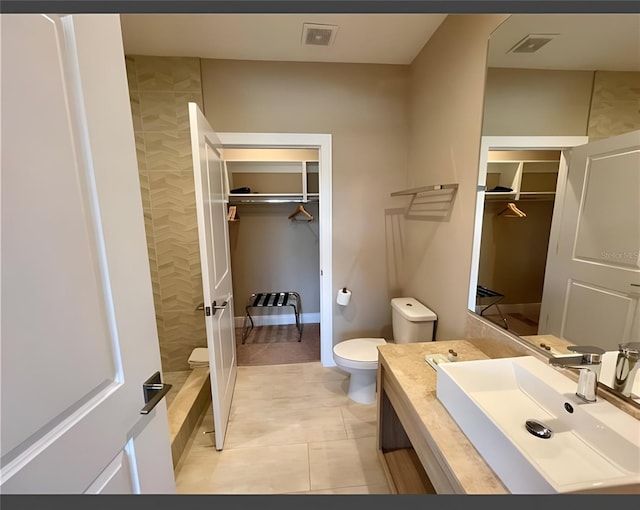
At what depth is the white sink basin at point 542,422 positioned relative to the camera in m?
0.64

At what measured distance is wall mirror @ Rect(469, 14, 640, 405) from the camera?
80 centimetres

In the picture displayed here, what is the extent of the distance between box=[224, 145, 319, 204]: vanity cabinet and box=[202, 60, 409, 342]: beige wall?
34.4 inches

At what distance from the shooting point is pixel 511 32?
114cm

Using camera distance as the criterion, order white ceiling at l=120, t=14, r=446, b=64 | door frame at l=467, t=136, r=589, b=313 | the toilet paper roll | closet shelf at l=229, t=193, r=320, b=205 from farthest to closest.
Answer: closet shelf at l=229, t=193, r=320, b=205 < the toilet paper roll < white ceiling at l=120, t=14, r=446, b=64 < door frame at l=467, t=136, r=589, b=313

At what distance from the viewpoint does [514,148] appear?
1197mm

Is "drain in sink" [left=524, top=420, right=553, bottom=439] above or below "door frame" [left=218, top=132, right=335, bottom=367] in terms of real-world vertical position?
below

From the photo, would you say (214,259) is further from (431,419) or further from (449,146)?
(449,146)

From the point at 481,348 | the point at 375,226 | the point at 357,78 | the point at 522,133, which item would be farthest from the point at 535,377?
the point at 357,78

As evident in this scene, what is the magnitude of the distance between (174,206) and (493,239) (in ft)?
7.58

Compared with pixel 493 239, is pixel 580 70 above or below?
above

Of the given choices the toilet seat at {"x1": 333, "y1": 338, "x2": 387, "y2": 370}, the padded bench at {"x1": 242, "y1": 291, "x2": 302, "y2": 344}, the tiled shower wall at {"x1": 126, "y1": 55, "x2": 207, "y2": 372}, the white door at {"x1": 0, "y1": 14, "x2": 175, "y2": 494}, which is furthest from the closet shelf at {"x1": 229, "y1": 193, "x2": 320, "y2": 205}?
the white door at {"x1": 0, "y1": 14, "x2": 175, "y2": 494}

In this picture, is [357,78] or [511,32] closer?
[511,32]

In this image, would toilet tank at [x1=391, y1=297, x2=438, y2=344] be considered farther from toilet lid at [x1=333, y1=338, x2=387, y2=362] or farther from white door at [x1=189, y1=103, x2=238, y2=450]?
white door at [x1=189, y1=103, x2=238, y2=450]

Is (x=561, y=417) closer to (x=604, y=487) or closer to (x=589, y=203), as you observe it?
(x=604, y=487)
